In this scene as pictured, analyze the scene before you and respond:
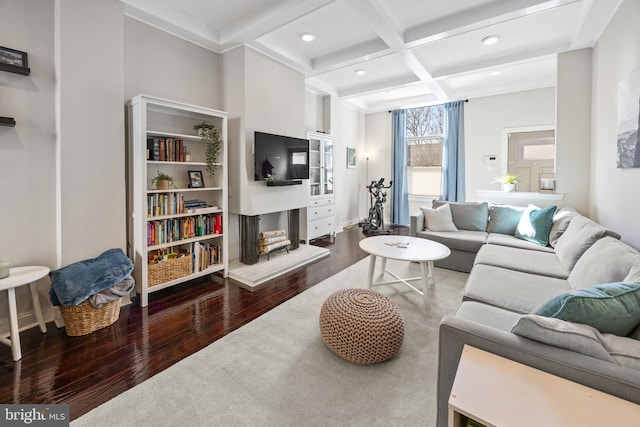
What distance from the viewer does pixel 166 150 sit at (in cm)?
304

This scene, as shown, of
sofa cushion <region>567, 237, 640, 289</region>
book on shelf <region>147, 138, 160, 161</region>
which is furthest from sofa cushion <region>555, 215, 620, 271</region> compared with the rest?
book on shelf <region>147, 138, 160, 161</region>

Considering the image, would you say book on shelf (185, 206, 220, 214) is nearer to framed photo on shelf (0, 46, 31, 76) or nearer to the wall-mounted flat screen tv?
the wall-mounted flat screen tv

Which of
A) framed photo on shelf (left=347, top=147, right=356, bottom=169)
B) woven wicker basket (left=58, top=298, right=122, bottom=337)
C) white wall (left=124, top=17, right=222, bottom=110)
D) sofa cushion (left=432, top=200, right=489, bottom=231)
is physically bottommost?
woven wicker basket (left=58, top=298, right=122, bottom=337)

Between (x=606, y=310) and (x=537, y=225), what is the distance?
264 centimetres

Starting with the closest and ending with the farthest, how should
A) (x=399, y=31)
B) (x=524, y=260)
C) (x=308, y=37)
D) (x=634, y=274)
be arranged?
(x=634, y=274), (x=524, y=260), (x=399, y=31), (x=308, y=37)

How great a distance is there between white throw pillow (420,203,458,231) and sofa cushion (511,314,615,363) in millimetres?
3019

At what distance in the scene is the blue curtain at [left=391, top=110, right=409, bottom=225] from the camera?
6.75 meters

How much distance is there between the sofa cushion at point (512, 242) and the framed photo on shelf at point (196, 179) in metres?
3.55

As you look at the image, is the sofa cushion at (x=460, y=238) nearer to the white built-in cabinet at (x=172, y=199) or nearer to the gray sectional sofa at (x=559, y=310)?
the gray sectional sofa at (x=559, y=310)

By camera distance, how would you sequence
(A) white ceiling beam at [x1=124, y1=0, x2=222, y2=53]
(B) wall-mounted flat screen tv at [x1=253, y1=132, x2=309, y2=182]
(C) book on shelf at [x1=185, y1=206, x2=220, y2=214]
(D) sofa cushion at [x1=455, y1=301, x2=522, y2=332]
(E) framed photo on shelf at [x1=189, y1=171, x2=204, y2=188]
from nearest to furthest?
(D) sofa cushion at [x1=455, y1=301, x2=522, y2=332] < (A) white ceiling beam at [x1=124, y1=0, x2=222, y2=53] < (C) book on shelf at [x1=185, y1=206, x2=220, y2=214] < (E) framed photo on shelf at [x1=189, y1=171, x2=204, y2=188] < (B) wall-mounted flat screen tv at [x1=253, y1=132, x2=309, y2=182]

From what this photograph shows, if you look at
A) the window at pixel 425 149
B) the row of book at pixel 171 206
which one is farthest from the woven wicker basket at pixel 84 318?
the window at pixel 425 149

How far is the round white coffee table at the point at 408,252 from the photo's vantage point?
2.79m

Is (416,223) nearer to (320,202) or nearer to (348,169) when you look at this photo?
(320,202)

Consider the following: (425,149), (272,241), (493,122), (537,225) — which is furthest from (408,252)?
(425,149)
